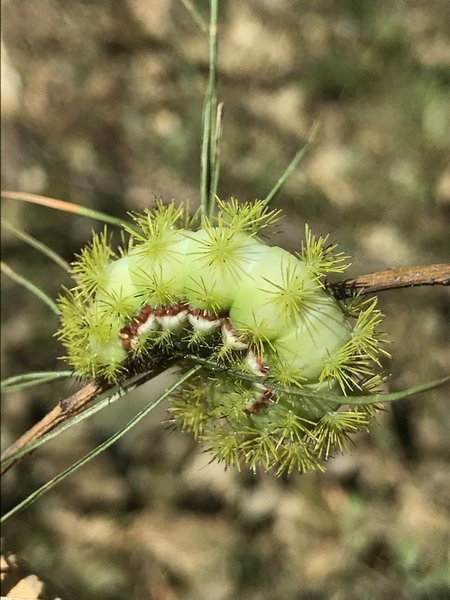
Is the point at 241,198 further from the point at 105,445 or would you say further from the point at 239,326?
the point at 105,445

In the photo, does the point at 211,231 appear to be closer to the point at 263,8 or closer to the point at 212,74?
the point at 212,74

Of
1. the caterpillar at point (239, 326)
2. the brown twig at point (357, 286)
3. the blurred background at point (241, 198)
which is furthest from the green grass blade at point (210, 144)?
the blurred background at point (241, 198)

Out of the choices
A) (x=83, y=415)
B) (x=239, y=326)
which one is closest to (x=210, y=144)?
(x=239, y=326)

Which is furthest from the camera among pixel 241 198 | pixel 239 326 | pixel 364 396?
pixel 241 198

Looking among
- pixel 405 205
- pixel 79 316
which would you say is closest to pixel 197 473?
pixel 405 205

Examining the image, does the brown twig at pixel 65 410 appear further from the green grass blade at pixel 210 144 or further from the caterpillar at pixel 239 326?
the green grass blade at pixel 210 144

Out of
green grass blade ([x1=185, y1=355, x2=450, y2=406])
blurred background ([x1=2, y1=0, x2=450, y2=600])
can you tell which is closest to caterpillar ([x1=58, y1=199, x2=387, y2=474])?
green grass blade ([x1=185, y1=355, x2=450, y2=406])

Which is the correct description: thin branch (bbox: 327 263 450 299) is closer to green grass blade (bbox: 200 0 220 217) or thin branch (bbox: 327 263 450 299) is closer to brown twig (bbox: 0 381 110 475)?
green grass blade (bbox: 200 0 220 217)
